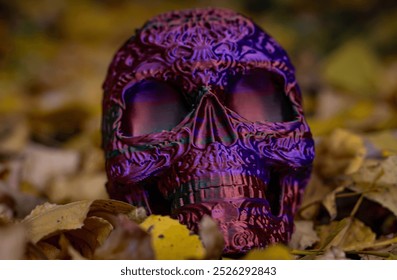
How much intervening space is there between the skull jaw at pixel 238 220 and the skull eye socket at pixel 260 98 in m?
0.18


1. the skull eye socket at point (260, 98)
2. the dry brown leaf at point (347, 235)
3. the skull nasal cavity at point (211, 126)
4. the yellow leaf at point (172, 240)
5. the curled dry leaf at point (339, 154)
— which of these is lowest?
the dry brown leaf at point (347, 235)

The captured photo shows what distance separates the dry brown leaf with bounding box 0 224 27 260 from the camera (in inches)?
38.1

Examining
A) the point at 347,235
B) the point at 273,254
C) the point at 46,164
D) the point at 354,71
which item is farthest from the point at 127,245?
the point at 354,71

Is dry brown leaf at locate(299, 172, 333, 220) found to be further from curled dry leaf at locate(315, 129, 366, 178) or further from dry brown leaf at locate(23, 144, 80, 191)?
dry brown leaf at locate(23, 144, 80, 191)

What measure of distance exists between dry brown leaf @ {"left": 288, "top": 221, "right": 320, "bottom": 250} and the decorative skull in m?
Result: 0.04

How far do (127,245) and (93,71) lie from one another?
8.46 ft

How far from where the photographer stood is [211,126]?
1.20 m

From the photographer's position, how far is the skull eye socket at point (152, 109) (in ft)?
4.18

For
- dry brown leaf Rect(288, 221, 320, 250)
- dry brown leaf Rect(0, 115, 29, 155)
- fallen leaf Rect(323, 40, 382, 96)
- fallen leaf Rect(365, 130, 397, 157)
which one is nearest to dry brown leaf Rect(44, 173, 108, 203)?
dry brown leaf Rect(0, 115, 29, 155)

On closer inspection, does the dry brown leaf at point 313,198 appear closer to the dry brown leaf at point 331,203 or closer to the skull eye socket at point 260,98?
the dry brown leaf at point 331,203

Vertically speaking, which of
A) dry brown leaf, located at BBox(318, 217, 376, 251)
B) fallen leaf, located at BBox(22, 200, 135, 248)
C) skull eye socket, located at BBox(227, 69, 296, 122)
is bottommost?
dry brown leaf, located at BBox(318, 217, 376, 251)

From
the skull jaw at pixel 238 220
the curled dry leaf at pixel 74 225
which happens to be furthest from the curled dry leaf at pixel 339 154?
the curled dry leaf at pixel 74 225

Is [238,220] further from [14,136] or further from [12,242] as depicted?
[14,136]

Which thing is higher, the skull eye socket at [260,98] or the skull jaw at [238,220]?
the skull eye socket at [260,98]
